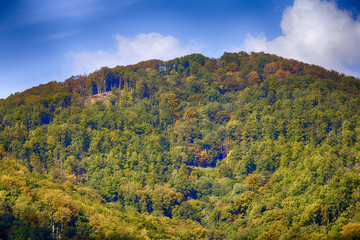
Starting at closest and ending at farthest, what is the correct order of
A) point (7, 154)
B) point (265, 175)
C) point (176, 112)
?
point (265, 175), point (7, 154), point (176, 112)

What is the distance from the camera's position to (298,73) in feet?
452

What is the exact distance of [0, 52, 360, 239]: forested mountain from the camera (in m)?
→ 62.0

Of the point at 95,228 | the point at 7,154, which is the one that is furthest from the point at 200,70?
the point at 95,228

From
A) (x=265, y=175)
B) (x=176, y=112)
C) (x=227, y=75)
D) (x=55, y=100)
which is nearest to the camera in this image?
(x=265, y=175)

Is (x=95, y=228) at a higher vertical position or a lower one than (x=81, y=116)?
lower

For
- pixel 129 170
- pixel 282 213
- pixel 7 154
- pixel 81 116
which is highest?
pixel 81 116

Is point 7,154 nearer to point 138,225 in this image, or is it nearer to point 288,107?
point 138,225

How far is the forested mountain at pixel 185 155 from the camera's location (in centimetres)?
6197

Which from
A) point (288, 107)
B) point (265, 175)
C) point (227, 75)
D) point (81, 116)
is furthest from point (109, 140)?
point (227, 75)

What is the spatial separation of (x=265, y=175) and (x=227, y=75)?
7046 centimetres

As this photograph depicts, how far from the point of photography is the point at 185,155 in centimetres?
10850

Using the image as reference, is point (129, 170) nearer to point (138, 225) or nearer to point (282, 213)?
A: point (138, 225)

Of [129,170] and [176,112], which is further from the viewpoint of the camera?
[176,112]

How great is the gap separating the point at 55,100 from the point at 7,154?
30865mm
